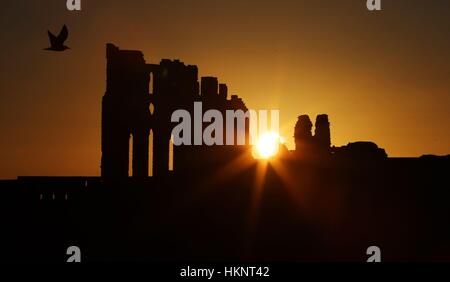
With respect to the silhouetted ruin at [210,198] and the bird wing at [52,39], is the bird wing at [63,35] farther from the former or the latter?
the silhouetted ruin at [210,198]

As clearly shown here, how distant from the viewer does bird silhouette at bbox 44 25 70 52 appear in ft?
80.6

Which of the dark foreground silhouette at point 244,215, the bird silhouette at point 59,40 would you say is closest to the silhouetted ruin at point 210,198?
the dark foreground silhouette at point 244,215

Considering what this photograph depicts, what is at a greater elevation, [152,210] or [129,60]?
[129,60]

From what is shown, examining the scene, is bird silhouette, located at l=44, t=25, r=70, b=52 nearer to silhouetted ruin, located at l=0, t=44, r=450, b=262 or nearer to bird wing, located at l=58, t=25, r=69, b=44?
bird wing, located at l=58, t=25, r=69, b=44

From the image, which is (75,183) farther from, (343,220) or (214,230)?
(343,220)

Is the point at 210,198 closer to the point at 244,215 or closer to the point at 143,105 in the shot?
the point at 244,215

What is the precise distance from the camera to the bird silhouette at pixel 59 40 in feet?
80.6

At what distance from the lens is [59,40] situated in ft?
81.9

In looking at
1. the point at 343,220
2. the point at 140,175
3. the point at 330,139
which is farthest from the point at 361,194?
the point at 140,175

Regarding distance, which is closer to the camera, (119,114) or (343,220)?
(343,220)

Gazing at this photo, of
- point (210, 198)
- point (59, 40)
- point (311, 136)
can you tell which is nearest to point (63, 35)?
point (59, 40)

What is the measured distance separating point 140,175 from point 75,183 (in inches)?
124

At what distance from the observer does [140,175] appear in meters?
34.5
